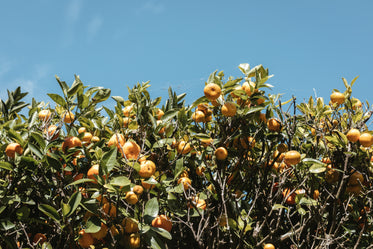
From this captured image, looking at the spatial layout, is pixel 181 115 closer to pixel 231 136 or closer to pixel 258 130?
pixel 231 136

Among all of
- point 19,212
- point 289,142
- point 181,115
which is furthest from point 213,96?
point 19,212

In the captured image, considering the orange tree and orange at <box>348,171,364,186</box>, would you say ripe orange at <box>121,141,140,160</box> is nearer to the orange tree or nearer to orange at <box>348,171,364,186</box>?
the orange tree

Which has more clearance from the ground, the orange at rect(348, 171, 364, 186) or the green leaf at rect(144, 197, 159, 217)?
the orange at rect(348, 171, 364, 186)

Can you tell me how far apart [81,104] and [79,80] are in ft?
0.76

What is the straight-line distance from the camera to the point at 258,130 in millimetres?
2609

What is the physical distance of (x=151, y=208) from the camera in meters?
2.13

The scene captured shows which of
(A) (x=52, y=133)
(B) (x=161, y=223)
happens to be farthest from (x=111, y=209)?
(A) (x=52, y=133)

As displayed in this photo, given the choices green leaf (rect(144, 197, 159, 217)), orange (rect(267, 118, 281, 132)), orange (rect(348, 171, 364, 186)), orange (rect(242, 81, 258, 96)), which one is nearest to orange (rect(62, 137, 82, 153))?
green leaf (rect(144, 197, 159, 217))

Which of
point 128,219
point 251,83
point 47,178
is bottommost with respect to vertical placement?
point 128,219

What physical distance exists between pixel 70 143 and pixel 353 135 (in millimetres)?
2060

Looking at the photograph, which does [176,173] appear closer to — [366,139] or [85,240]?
[85,240]

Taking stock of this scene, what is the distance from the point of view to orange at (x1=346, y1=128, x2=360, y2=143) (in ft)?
8.68

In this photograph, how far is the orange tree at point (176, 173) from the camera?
2162mm

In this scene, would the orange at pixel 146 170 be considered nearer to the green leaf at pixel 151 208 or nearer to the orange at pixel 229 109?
the green leaf at pixel 151 208
